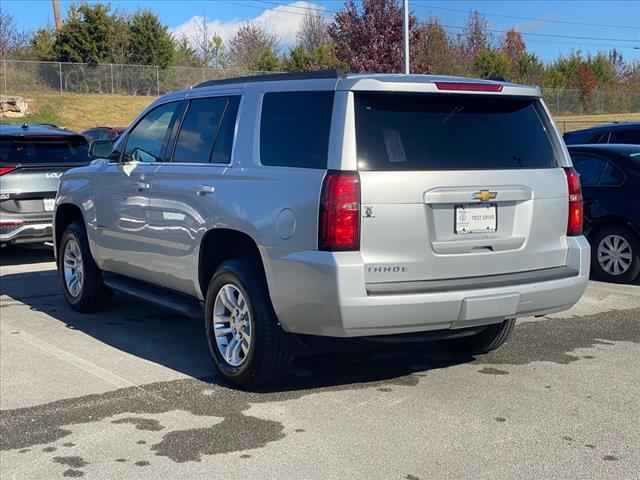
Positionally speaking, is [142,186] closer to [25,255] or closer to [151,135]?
[151,135]

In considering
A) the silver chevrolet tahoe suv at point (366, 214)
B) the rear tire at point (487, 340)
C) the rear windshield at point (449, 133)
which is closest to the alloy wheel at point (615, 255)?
the rear tire at point (487, 340)

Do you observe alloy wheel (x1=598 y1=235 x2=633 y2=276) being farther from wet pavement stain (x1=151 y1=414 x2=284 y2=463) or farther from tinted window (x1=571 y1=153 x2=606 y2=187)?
wet pavement stain (x1=151 y1=414 x2=284 y2=463)

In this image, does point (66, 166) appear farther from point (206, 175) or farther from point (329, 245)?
point (329, 245)

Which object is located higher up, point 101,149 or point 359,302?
point 101,149

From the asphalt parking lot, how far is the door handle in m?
1.26

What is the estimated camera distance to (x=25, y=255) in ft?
39.7

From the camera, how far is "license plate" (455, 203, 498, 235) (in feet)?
16.8

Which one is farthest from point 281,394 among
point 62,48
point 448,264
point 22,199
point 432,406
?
point 62,48

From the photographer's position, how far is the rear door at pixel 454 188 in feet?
16.2

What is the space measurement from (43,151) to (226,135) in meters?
5.82

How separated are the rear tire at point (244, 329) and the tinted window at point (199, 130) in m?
0.95

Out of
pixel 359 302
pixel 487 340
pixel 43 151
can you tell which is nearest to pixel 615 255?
pixel 487 340

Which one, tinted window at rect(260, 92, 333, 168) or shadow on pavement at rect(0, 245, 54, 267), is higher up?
tinted window at rect(260, 92, 333, 168)

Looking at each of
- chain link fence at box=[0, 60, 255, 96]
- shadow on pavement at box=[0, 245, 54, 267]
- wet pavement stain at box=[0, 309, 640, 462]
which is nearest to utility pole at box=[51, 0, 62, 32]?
→ chain link fence at box=[0, 60, 255, 96]
